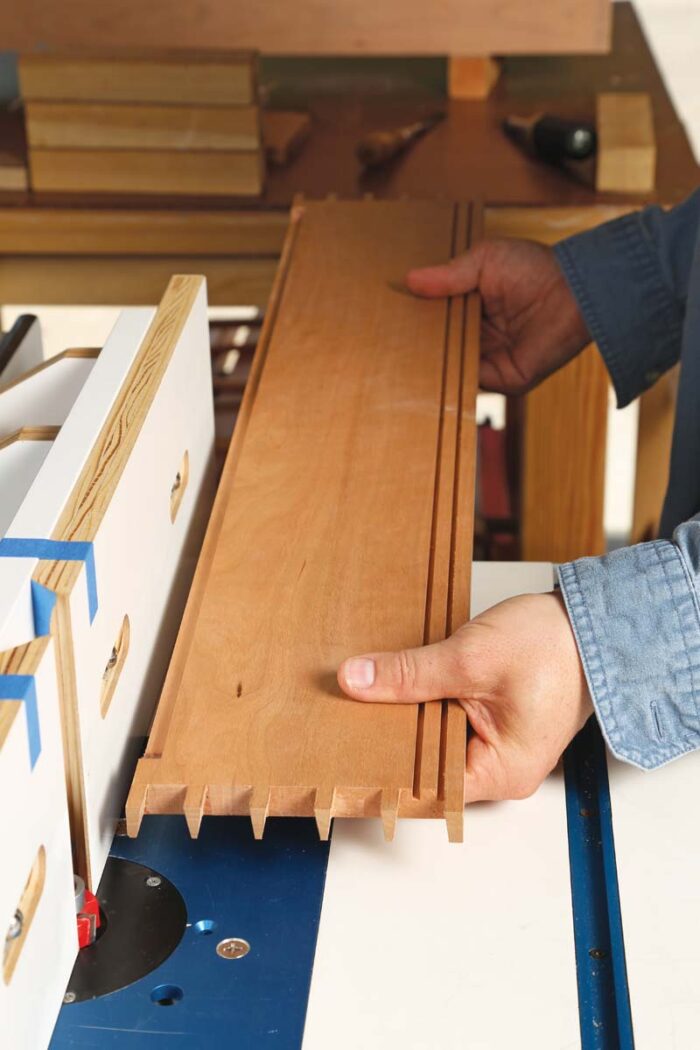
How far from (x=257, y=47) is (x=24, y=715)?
164 cm

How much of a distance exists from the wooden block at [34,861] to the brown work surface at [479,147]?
4.41 ft

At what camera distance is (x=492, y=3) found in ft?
6.45

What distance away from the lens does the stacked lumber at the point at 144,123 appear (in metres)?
1.88

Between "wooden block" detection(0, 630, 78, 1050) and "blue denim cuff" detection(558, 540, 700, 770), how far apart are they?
37 centimetres

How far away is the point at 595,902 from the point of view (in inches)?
32.0

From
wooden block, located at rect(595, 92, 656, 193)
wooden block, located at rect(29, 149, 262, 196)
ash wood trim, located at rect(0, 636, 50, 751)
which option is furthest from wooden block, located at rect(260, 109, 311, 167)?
ash wood trim, located at rect(0, 636, 50, 751)

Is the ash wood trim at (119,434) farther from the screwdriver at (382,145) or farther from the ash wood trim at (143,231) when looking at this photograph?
the screwdriver at (382,145)

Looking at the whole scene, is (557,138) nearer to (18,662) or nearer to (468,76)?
(468,76)

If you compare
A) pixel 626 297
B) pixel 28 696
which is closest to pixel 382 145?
pixel 626 297

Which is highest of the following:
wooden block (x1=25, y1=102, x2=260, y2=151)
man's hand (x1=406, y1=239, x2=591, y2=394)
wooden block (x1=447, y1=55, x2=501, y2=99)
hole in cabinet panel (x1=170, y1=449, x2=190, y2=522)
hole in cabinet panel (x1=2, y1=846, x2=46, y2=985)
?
wooden block (x1=447, y1=55, x2=501, y2=99)

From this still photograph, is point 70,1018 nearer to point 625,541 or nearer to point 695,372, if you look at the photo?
point 695,372

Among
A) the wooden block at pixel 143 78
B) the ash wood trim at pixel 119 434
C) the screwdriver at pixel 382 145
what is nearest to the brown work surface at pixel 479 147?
the screwdriver at pixel 382 145

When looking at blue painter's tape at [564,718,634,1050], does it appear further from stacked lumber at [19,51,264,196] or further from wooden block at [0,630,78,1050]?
stacked lumber at [19,51,264,196]

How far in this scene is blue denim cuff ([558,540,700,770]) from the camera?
2.89ft
